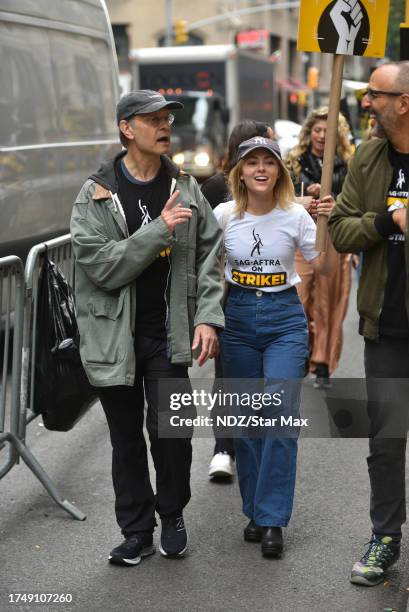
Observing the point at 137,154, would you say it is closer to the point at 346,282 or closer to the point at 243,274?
the point at 243,274

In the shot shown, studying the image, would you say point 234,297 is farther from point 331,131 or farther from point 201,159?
point 201,159

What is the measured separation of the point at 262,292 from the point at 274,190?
1.48 ft

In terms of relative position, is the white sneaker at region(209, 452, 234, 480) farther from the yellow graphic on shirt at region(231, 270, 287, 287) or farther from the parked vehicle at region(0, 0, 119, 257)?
the parked vehicle at region(0, 0, 119, 257)

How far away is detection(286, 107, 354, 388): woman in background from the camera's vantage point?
8.31 meters

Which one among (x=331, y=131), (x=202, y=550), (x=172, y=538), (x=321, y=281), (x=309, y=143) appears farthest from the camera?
(x=321, y=281)

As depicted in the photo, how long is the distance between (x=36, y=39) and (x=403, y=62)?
5.89 metres

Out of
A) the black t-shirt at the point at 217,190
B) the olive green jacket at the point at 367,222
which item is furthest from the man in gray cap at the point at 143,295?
the black t-shirt at the point at 217,190

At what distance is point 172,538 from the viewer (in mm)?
5148

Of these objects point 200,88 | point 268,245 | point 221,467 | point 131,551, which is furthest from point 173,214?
point 200,88

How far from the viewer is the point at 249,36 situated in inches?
1833

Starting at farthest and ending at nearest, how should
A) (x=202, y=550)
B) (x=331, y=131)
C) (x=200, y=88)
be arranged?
(x=200, y=88) < (x=202, y=550) < (x=331, y=131)

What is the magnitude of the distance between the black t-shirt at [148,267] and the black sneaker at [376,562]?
1202 millimetres

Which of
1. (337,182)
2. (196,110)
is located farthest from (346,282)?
(196,110)

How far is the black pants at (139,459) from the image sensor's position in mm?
5082
